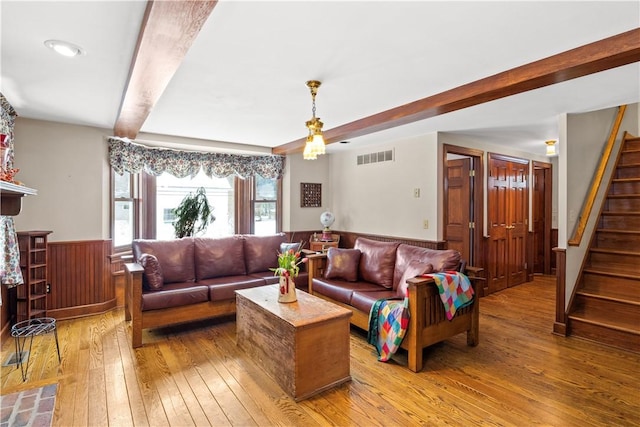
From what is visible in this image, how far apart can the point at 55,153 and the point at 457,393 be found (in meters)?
4.62

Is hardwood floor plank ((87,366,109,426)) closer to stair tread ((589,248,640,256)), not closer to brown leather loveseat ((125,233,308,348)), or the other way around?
brown leather loveseat ((125,233,308,348))

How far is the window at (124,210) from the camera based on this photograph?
441cm

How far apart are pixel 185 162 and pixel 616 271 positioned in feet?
17.6

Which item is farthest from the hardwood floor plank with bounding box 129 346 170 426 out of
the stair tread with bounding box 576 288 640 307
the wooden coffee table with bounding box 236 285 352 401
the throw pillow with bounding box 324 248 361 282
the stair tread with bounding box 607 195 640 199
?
the stair tread with bounding box 607 195 640 199

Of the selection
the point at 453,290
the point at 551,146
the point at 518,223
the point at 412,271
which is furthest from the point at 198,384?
the point at 551,146

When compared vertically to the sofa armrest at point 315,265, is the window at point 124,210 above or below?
above

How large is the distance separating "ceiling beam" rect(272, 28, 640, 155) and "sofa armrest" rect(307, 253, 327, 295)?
1.64 meters

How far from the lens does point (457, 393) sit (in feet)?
7.77

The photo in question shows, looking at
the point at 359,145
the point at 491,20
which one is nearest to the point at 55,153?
the point at 359,145

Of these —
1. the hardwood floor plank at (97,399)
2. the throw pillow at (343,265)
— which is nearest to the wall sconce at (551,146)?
the throw pillow at (343,265)

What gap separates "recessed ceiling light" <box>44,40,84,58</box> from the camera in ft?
6.54

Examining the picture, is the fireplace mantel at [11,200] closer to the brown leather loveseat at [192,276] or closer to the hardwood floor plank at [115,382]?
the brown leather loveseat at [192,276]

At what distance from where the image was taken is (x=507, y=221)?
17.0 feet

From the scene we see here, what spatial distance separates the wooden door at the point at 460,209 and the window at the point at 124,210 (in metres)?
4.32
